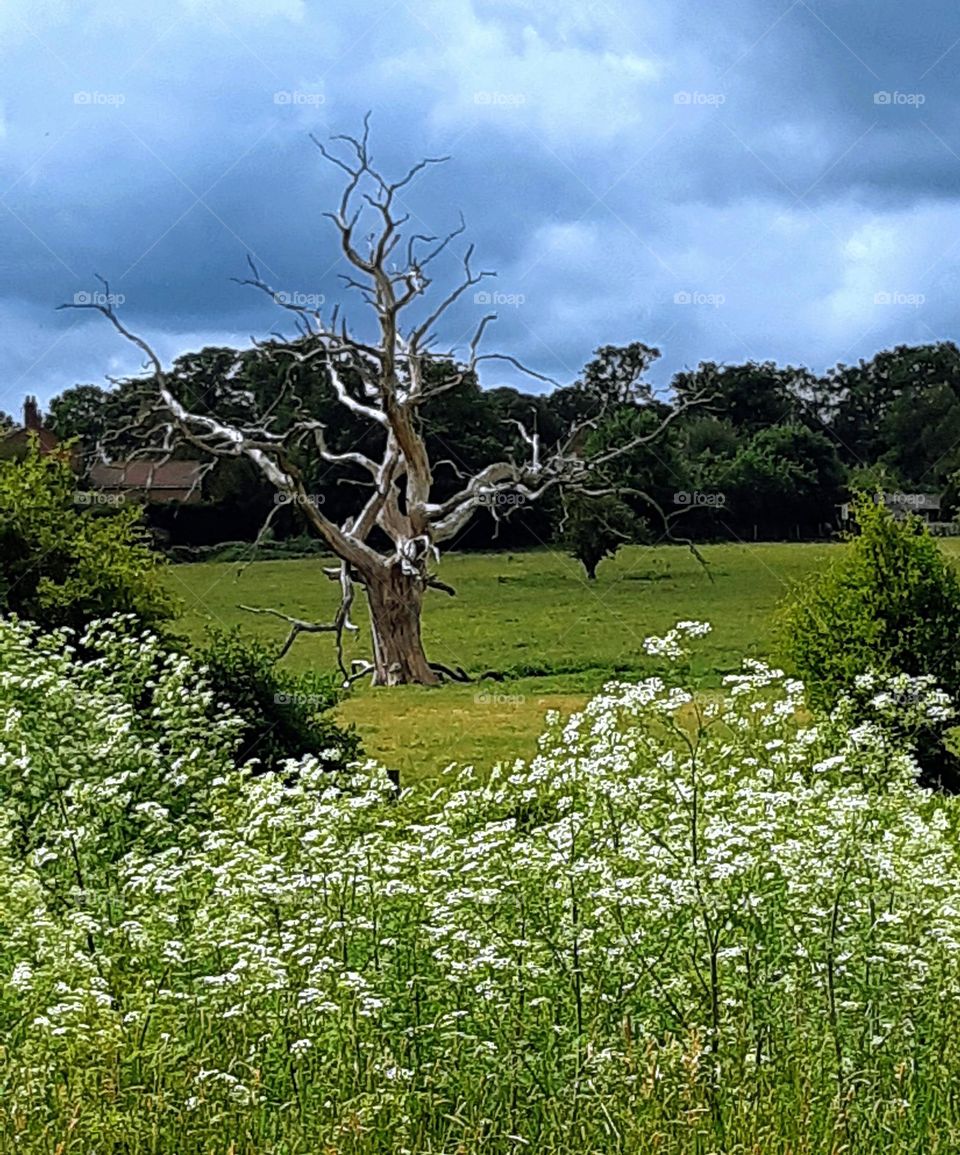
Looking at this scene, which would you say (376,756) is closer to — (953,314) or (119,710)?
(119,710)

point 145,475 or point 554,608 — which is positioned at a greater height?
point 145,475

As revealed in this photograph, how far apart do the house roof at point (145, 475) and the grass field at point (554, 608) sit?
50 centimetres

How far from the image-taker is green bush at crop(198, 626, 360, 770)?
19.2 feet

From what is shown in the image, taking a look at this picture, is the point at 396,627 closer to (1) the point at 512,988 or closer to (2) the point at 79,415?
(2) the point at 79,415

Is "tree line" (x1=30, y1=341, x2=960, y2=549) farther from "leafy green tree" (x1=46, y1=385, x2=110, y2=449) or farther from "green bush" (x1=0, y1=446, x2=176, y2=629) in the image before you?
"green bush" (x1=0, y1=446, x2=176, y2=629)

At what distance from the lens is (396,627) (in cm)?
770

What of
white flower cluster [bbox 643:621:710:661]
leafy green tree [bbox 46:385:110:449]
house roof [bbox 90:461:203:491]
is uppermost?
leafy green tree [bbox 46:385:110:449]

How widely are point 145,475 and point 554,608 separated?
232cm

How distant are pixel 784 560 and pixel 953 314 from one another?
1726mm

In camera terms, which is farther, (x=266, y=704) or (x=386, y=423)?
(x=386, y=423)

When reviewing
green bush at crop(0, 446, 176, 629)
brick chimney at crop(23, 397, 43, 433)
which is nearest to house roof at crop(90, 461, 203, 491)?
brick chimney at crop(23, 397, 43, 433)

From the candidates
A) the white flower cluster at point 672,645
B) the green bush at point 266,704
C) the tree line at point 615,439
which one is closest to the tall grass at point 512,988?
the white flower cluster at point 672,645

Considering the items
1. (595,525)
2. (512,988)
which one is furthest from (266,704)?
(512,988)

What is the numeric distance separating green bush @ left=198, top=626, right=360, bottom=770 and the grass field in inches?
61.8
